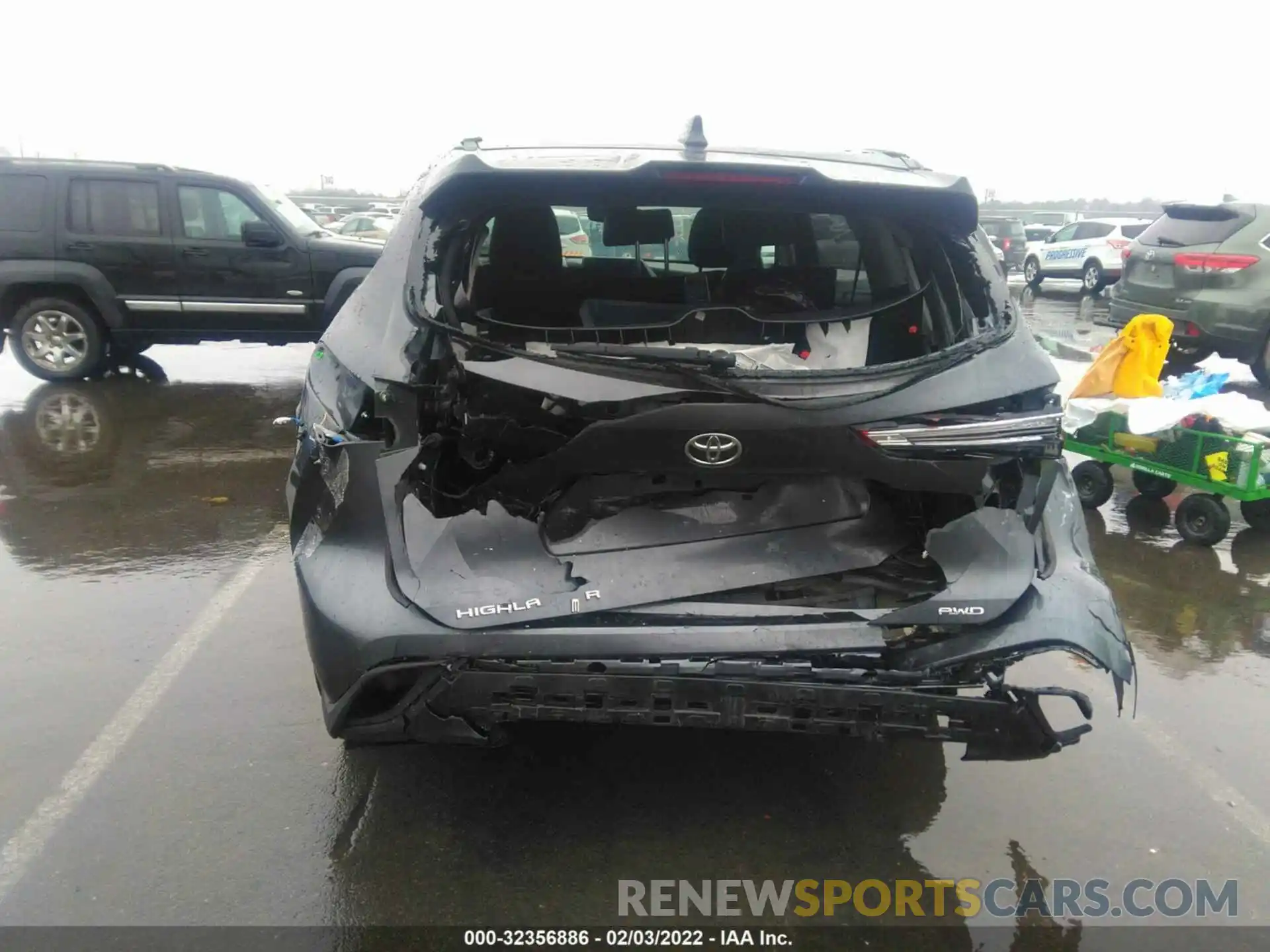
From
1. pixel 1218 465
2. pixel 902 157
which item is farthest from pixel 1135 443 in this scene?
pixel 902 157

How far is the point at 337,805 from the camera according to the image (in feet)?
9.53

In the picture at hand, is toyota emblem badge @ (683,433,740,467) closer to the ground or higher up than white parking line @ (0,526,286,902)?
higher up

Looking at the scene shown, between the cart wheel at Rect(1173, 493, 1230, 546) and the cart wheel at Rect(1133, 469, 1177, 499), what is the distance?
444mm

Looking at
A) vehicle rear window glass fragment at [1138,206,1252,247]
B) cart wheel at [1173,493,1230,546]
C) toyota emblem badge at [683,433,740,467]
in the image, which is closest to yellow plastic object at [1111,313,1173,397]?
cart wheel at [1173,493,1230,546]

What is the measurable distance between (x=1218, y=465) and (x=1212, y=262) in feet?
18.9

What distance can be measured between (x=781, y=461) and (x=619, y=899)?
4.07ft

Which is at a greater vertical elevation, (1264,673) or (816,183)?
(816,183)

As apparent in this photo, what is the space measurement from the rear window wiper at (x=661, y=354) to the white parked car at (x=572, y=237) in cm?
83

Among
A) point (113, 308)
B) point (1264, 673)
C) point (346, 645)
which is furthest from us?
point (113, 308)

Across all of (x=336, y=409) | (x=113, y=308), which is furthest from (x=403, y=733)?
(x=113, y=308)

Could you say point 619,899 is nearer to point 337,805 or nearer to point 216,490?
point 337,805

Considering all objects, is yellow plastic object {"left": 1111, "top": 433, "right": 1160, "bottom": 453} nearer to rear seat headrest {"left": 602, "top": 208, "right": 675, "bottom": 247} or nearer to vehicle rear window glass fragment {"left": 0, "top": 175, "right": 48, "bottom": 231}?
rear seat headrest {"left": 602, "top": 208, "right": 675, "bottom": 247}

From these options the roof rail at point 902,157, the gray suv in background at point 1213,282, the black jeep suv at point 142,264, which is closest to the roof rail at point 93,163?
the black jeep suv at point 142,264

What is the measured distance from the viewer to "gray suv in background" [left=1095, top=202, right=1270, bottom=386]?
9.77 m
